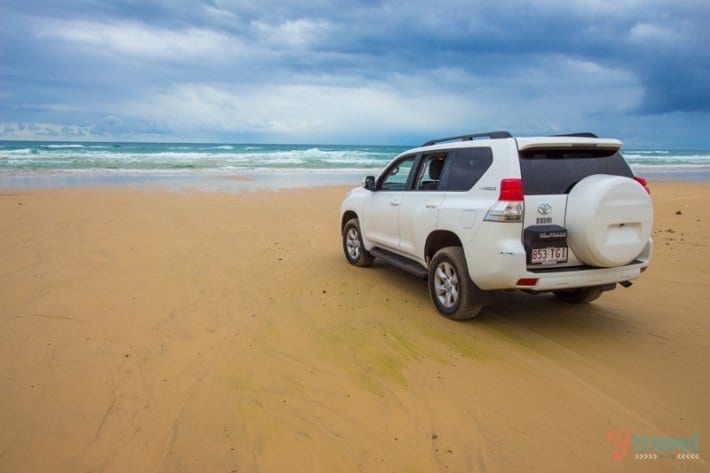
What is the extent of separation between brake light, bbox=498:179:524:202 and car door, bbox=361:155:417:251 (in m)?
1.68

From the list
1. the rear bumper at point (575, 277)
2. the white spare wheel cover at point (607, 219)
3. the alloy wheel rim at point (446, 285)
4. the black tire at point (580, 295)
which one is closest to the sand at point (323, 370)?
the black tire at point (580, 295)

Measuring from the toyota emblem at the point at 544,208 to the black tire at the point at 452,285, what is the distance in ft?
2.67

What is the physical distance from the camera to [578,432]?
3.12 metres

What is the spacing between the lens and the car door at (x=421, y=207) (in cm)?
509

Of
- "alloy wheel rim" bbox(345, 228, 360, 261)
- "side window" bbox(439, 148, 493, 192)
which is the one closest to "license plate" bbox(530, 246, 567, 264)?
"side window" bbox(439, 148, 493, 192)

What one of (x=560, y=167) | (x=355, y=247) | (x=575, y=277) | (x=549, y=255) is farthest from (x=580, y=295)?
(x=355, y=247)

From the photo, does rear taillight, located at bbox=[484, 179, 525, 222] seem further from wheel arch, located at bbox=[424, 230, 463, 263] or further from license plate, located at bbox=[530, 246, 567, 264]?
wheel arch, located at bbox=[424, 230, 463, 263]

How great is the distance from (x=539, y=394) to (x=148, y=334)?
340 centimetres

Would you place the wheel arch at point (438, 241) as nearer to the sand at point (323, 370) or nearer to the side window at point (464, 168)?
the side window at point (464, 168)

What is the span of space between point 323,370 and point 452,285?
1616 mm

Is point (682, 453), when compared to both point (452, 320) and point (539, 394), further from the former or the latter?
point (452, 320)

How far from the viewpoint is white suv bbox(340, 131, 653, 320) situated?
13.4ft

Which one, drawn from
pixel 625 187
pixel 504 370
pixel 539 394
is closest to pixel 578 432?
pixel 539 394

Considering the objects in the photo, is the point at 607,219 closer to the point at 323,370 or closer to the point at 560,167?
the point at 560,167
